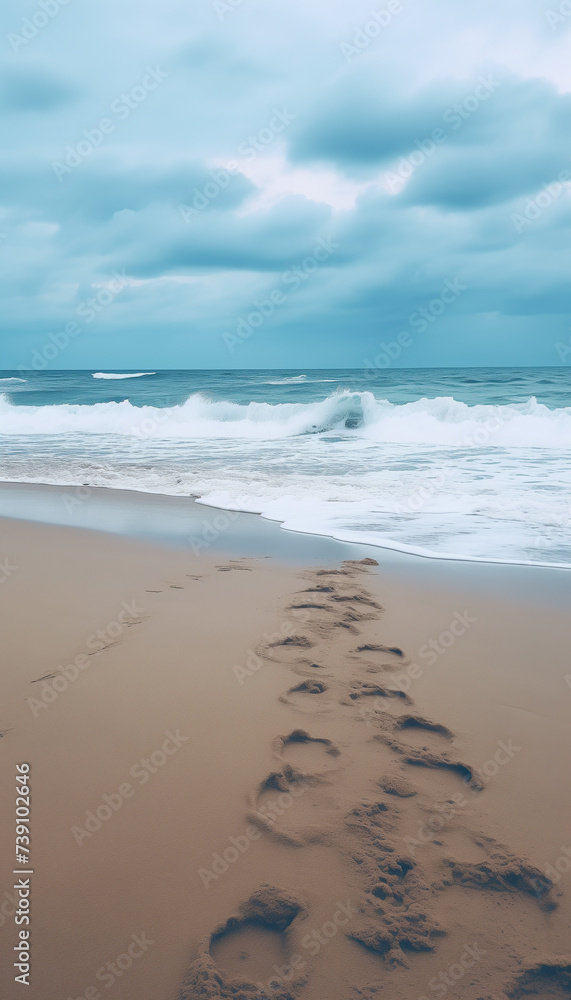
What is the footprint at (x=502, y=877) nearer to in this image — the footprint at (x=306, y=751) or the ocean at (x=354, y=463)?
the footprint at (x=306, y=751)

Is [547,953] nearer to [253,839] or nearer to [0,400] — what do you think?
[253,839]

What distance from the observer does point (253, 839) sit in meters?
2.11

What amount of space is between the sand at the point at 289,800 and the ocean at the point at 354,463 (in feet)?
7.93

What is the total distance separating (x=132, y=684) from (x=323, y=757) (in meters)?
1.11

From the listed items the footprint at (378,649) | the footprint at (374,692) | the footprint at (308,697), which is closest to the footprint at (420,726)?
the footprint at (374,692)

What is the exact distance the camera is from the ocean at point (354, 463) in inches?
266

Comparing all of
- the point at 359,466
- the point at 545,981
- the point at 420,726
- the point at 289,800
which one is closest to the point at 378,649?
the point at 420,726

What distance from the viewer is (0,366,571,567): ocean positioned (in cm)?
676

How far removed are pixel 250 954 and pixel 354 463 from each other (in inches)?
424

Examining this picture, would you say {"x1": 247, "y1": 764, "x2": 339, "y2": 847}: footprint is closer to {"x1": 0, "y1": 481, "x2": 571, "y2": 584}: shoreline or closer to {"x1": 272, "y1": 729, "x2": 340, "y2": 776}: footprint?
{"x1": 272, "y1": 729, "x2": 340, "y2": 776}: footprint

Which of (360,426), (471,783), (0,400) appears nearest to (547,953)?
(471,783)

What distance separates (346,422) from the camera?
22078mm

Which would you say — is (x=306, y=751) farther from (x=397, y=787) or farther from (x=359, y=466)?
(x=359, y=466)

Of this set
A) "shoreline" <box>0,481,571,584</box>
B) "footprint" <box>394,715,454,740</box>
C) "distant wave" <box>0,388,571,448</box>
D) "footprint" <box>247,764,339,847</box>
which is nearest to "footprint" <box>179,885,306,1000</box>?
"footprint" <box>247,764,339,847</box>
